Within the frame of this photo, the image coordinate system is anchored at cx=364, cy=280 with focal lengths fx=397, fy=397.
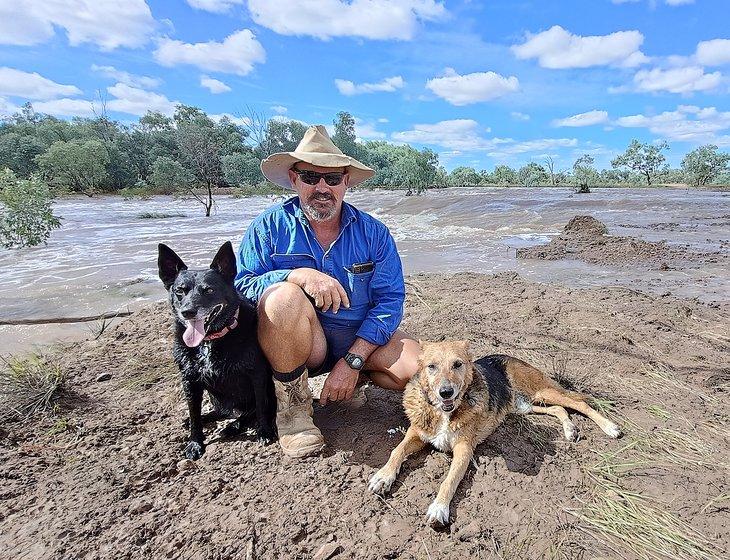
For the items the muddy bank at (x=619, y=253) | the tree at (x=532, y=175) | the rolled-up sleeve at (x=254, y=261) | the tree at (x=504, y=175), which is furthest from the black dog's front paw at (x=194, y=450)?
the tree at (x=504, y=175)

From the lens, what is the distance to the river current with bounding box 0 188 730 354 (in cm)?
628

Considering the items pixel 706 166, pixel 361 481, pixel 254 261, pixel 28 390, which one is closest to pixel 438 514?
pixel 361 481

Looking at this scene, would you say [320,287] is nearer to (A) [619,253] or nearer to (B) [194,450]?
(B) [194,450]

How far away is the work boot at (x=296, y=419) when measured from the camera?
2543 mm

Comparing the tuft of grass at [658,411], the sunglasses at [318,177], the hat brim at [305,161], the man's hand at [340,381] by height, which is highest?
the hat brim at [305,161]

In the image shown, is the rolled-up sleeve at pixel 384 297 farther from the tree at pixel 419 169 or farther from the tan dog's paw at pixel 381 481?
the tree at pixel 419 169

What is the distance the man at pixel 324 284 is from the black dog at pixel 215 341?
0.11 meters

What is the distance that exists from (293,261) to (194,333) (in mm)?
857

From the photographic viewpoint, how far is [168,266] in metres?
2.59

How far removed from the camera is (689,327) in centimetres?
447

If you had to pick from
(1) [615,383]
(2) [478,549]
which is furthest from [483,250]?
(2) [478,549]

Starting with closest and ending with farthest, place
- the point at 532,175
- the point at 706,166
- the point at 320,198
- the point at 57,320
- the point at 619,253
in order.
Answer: the point at 320,198 → the point at 57,320 → the point at 619,253 → the point at 706,166 → the point at 532,175

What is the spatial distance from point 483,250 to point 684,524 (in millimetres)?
9242

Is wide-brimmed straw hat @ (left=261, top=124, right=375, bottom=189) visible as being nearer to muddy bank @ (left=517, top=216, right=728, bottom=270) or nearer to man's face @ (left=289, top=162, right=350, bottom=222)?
man's face @ (left=289, top=162, right=350, bottom=222)
